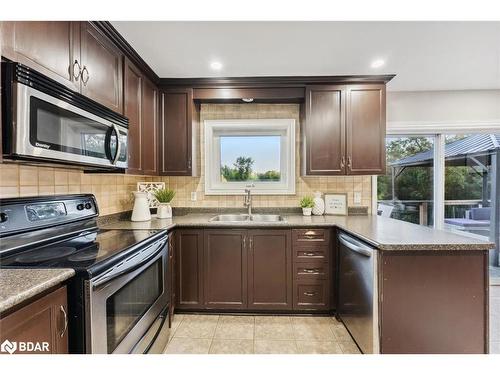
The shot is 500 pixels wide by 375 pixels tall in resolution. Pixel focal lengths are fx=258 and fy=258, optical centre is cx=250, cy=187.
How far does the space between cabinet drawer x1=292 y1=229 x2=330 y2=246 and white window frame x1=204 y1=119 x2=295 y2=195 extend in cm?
69

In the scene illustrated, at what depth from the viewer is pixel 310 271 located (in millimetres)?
2381

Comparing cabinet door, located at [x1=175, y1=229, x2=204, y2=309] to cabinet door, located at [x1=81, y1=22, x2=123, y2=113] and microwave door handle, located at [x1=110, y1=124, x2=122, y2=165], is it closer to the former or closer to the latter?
microwave door handle, located at [x1=110, y1=124, x2=122, y2=165]

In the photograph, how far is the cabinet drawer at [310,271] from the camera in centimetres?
237

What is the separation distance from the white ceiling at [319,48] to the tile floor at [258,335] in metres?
2.31

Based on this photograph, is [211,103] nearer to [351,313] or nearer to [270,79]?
[270,79]

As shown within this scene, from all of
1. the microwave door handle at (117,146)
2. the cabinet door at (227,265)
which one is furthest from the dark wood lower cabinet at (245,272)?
the microwave door handle at (117,146)

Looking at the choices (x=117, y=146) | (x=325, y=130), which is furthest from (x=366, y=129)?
(x=117, y=146)

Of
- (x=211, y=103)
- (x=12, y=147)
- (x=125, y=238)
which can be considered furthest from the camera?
(x=211, y=103)

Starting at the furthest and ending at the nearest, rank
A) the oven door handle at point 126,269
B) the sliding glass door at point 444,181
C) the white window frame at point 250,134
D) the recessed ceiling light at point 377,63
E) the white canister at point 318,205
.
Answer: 1. the sliding glass door at point 444,181
2. the white window frame at point 250,134
3. the white canister at point 318,205
4. the recessed ceiling light at point 377,63
5. the oven door handle at point 126,269

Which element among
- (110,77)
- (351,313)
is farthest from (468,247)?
(110,77)

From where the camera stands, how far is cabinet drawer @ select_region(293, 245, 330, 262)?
2369mm

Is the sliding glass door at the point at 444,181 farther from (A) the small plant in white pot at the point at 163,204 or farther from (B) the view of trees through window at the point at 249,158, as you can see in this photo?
(A) the small plant in white pot at the point at 163,204
